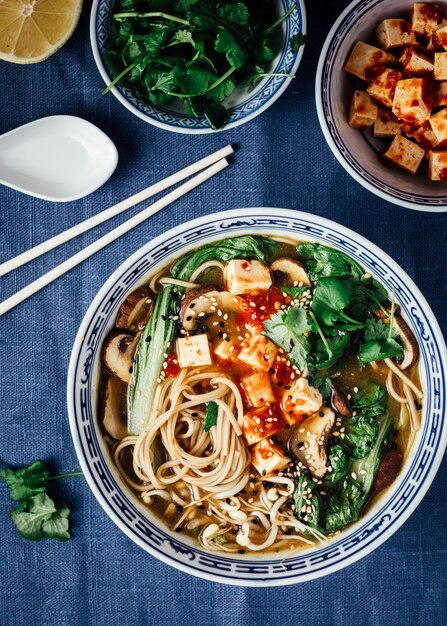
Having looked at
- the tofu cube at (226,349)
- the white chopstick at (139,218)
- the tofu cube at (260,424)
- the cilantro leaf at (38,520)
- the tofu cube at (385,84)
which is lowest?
the cilantro leaf at (38,520)

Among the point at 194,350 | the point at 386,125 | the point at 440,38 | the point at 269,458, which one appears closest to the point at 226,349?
the point at 194,350

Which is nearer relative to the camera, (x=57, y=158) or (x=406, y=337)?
(x=406, y=337)

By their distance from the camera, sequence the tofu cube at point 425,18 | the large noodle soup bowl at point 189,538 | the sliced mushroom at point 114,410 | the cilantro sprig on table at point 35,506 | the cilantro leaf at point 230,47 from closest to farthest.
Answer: the cilantro leaf at point 230,47, the large noodle soup bowl at point 189,538, the tofu cube at point 425,18, the sliced mushroom at point 114,410, the cilantro sprig on table at point 35,506

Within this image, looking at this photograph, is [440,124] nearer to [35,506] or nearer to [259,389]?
[259,389]

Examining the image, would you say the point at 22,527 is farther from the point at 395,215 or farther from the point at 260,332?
the point at 395,215

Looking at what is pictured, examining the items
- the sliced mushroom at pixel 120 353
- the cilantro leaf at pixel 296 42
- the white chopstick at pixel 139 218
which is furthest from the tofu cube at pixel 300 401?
the cilantro leaf at pixel 296 42

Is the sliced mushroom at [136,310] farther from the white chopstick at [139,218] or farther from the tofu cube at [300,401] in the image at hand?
the tofu cube at [300,401]
